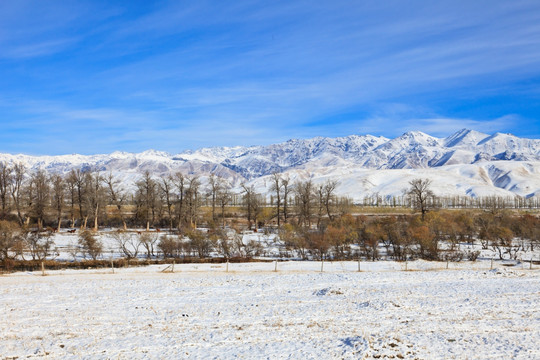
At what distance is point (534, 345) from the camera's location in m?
17.7

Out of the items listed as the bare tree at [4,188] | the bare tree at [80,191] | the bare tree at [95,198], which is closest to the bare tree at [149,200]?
the bare tree at [95,198]

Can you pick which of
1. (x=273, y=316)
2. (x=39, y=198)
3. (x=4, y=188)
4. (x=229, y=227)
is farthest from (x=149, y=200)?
(x=273, y=316)

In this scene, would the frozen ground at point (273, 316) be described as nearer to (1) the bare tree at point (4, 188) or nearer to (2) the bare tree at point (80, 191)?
(1) the bare tree at point (4, 188)

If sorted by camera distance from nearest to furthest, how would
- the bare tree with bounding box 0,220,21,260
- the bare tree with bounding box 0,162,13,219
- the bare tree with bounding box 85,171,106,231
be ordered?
1. the bare tree with bounding box 0,220,21,260
2. the bare tree with bounding box 0,162,13,219
3. the bare tree with bounding box 85,171,106,231

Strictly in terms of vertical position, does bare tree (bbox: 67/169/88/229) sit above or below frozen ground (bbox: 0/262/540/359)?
above

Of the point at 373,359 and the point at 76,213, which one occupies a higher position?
the point at 76,213

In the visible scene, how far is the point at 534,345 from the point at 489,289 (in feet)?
40.0

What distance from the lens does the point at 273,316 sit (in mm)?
23000

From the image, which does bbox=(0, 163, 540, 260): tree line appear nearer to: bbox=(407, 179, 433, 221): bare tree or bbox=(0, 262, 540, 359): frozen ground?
bbox=(407, 179, 433, 221): bare tree

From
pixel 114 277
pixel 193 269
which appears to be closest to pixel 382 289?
pixel 193 269

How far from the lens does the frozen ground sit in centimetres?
1788

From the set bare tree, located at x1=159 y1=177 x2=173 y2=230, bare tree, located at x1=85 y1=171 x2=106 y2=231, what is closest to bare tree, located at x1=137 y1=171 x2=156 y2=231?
bare tree, located at x1=159 y1=177 x2=173 y2=230

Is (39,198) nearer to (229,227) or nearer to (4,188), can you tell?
(4,188)

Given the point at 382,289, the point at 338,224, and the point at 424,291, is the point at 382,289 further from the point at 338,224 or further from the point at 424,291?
the point at 338,224
